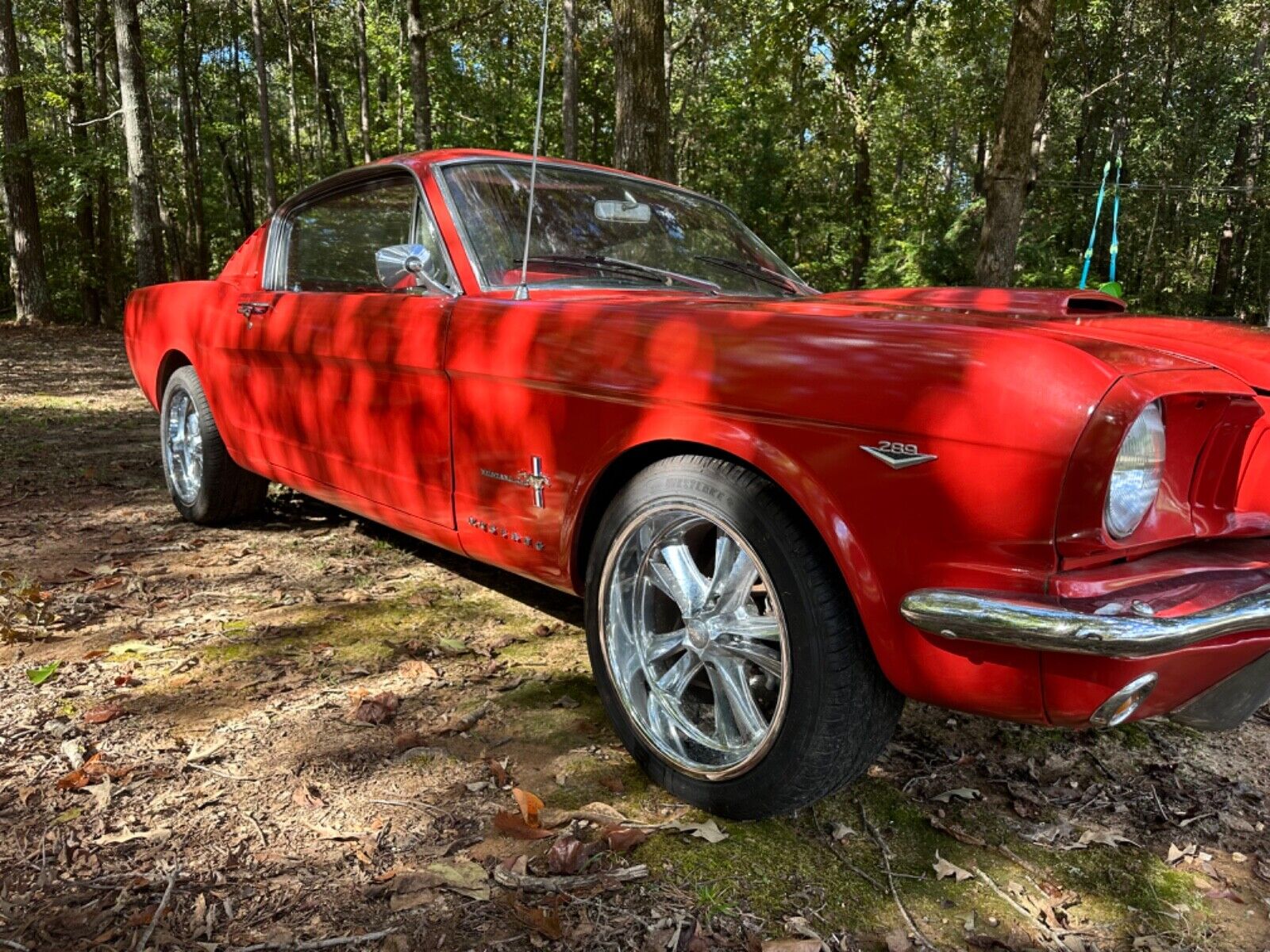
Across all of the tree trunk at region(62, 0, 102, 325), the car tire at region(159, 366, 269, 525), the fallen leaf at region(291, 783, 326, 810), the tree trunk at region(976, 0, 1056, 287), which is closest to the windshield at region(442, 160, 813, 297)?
the fallen leaf at region(291, 783, 326, 810)

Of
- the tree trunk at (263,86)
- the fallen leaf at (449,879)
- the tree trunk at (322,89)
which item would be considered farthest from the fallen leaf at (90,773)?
the tree trunk at (322,89)

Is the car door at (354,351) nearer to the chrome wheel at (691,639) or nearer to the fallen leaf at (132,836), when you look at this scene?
the chrome wheel at (691,639)

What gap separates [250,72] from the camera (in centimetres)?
2914

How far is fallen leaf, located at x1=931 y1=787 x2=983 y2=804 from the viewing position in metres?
2.18

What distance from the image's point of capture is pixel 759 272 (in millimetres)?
3293

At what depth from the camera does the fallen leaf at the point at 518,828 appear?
6.40ft

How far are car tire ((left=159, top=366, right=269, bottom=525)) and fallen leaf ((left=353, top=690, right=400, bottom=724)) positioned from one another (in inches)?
81.1

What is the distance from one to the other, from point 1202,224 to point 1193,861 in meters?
36.9

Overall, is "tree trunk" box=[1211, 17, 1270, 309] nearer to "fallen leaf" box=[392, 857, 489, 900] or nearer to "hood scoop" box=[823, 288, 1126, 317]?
"hood scoop" box=[823, 288, 1126, 317]

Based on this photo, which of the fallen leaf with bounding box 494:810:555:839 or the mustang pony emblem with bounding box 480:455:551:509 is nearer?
the fallen leaf with bounding box 494:810:555:839

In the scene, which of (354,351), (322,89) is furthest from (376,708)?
(322,89)

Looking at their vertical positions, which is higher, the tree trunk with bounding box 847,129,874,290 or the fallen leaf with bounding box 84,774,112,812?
the tree trunk with bounding box 847,129,874,290

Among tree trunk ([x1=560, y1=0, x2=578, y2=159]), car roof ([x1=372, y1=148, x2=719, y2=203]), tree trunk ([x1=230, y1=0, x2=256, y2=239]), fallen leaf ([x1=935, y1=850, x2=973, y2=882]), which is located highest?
tree trunk ([x1=230, y1=0, x2=256, y2=239])

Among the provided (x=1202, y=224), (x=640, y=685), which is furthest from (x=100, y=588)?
(x=1202, y=224)
